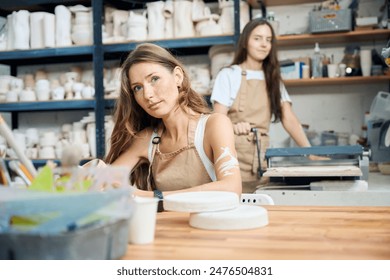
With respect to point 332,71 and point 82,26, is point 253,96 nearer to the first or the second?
point 332,71

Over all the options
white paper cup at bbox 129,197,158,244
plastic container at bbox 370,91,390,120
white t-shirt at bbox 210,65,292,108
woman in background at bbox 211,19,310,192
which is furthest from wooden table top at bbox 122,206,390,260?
plastic container at bbox 370,91,390,120

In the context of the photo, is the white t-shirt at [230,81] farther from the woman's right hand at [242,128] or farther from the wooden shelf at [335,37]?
the wooden shelf at [335,37]

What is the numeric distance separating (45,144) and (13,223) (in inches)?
113

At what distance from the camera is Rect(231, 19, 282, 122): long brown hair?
258cm

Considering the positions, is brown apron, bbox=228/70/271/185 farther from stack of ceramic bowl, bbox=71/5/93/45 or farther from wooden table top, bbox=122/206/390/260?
wooden table top, bbox=122/206/390/260

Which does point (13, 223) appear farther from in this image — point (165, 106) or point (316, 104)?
point (316, 104)

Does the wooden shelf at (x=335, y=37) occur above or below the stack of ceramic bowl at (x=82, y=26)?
below

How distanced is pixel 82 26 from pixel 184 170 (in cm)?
211

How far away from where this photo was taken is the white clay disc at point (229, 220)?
0.87m

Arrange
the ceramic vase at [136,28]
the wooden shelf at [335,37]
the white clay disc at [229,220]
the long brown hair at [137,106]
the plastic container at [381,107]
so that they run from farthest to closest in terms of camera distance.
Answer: the ceramic vase at [136,28] → the wooden shelf at [335,37] → the plastic container at [381,107] → the long brown hair at [137,106] → the white clay disc at [229,220]

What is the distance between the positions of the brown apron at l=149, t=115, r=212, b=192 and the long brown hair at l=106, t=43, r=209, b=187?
91mm

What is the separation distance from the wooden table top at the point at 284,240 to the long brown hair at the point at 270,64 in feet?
5.60

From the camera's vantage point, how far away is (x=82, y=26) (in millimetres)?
3361

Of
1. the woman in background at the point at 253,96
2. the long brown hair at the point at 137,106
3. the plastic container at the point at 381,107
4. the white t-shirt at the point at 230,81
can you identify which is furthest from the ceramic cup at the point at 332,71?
the long brown hair at the point at 137,106
